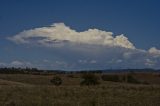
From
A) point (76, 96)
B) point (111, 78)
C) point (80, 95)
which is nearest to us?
point (76, 96)

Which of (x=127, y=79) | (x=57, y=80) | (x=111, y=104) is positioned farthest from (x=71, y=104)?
(x=127, y=79)

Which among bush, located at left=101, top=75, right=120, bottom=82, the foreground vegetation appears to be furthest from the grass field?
bush, located at left=101, top=75, right=120, bottom=82

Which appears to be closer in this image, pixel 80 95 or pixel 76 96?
pixel 76 96

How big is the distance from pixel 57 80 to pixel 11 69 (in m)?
99.4

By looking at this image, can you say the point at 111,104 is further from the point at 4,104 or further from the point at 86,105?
the point at 4,104

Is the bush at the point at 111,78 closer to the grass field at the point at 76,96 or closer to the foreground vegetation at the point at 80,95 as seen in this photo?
the foreground vegetation at the point at 80,95

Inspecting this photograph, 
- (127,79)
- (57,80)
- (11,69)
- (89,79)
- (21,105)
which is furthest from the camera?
(11,69)

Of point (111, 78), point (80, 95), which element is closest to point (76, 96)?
point (80, 95)

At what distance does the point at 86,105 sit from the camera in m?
25.0

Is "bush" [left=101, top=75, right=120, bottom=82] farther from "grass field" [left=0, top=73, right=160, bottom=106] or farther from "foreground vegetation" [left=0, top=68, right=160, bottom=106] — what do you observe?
"grass field" [left=0, top=73, right=160, bottom=106]

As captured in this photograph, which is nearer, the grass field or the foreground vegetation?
the grass field

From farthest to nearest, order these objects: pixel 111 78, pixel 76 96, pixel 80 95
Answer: pixel 111 78, pixel 80 95, pixel 76 96

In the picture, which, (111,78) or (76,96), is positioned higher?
(111,78)

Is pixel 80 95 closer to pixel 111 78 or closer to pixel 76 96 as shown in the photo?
pixel 76 96
